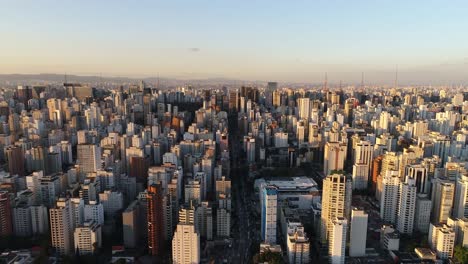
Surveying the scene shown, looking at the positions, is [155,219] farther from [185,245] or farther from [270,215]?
[270,215]

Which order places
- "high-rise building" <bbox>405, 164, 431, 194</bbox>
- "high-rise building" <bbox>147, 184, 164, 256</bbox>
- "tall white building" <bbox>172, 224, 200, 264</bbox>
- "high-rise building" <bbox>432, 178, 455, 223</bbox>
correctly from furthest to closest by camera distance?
"high-rise building" <bbox>405, 164, 431, 194</bbox>
"high-rise building" <bbox>432, 178, 455, 223</bbox>
"high-rise building" <bbox>147, 184, 164, 256</bbox>
"tall white building" <bbox>172, 224, 200, 264</bbox>

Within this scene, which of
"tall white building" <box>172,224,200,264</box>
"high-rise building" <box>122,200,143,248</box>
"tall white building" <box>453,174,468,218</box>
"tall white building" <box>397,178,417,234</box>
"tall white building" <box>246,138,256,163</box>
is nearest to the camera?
"tall white building" <box>172,224,200,264</box>

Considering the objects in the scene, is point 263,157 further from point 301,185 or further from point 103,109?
point 103,109

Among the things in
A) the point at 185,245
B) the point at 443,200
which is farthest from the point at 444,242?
the point at 185,245

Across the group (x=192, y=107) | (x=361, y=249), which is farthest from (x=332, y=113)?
(x=361, y=249)

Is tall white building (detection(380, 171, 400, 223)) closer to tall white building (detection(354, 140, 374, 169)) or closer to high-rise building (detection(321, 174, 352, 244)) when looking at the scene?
high-rise building (detection(321, 174, 352, 244))

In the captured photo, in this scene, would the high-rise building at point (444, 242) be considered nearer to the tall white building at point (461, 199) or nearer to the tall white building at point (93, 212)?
the tall white building at point (461, 199)

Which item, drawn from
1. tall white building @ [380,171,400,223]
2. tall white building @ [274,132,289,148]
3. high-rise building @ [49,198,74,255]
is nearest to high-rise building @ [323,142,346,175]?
tall white building @ [380,171,400,223]
